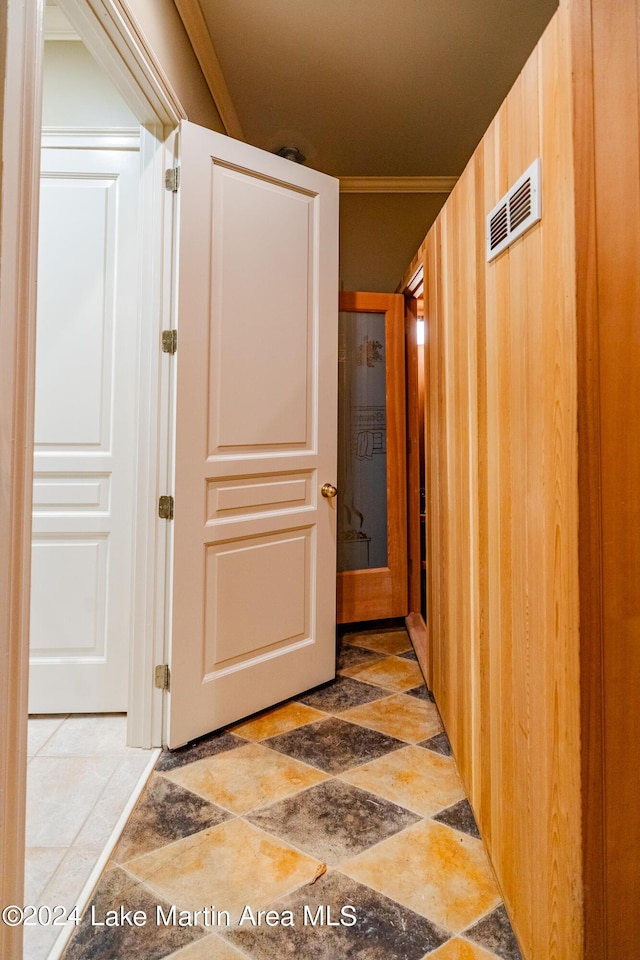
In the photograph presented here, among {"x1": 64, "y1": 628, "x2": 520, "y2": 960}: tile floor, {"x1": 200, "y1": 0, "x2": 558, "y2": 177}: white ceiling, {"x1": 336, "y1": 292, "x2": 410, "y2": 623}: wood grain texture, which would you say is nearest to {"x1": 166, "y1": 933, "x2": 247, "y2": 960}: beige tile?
{"x1": 64, "y1": 628, "x2": 520, "y2": 960}: tile floor

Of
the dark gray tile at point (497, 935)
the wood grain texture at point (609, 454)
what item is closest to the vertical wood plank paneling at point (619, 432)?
the wood grain texture at point (609, 454)

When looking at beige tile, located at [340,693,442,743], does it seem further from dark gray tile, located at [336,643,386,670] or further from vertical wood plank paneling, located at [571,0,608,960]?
vertical wood plank paneling, located at [571,0,608,960]

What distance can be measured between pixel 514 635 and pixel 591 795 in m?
0.35

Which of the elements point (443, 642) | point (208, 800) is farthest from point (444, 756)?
point (208, 800)

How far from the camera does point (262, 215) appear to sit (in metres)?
2.14

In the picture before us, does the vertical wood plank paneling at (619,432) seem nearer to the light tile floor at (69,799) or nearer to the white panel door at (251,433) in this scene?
the light tile floor at (69,799)

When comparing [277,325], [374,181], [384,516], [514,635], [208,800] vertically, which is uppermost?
[374,181]

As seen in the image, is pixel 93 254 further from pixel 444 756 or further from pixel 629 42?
pixel 444 756

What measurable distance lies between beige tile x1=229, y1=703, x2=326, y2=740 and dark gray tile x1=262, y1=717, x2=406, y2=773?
38mm

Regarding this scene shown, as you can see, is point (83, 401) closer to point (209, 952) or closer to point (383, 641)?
point (209, 952)

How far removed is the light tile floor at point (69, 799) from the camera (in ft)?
4.43

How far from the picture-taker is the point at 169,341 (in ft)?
6.30

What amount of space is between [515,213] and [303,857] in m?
1.68

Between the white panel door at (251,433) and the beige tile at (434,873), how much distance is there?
0.84 m
